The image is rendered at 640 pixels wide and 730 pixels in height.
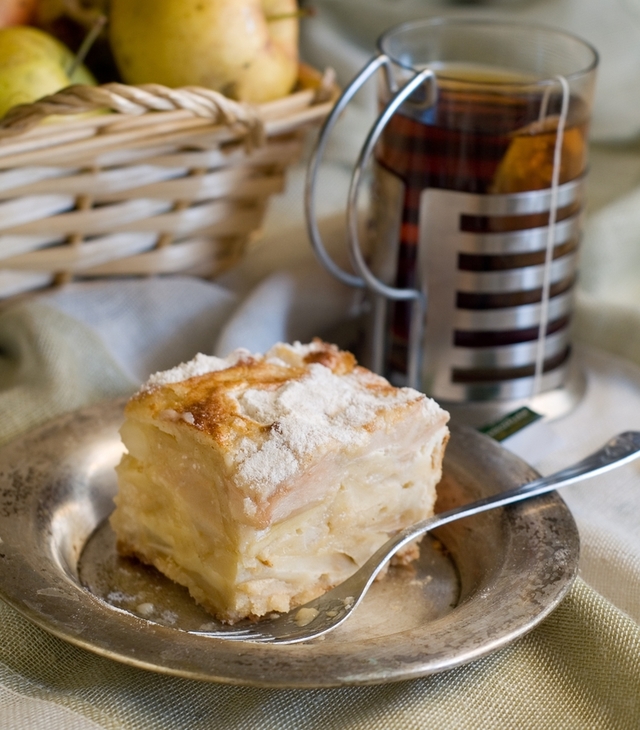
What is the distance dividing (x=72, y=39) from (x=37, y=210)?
312mm

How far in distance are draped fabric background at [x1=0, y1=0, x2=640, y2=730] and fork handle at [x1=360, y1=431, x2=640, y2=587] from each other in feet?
0.26

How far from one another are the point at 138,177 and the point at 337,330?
0.40 metres

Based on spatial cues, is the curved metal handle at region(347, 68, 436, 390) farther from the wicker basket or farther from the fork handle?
the fork handle

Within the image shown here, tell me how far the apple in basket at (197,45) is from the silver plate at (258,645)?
1.70 ft

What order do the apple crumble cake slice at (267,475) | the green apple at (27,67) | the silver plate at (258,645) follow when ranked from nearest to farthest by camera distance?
the silver plate at (258,645) → the apple crumble cake slice at (267,475) → the green apple at (27,67)

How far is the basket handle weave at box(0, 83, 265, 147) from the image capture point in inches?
44.3

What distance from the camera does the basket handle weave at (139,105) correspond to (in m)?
1.13

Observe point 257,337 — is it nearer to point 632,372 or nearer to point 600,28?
point 632,372

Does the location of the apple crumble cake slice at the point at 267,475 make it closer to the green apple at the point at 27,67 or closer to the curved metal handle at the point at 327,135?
the curved metal handle at the point at 327,135

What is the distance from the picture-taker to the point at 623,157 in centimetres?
200

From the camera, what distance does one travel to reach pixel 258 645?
77 cm

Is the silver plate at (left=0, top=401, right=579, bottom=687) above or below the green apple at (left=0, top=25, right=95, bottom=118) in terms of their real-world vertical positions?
below

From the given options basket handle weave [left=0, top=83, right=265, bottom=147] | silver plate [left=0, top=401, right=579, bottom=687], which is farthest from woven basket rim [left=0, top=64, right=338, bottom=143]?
silver plate [left=0, top=401, right=579, bottom=687]

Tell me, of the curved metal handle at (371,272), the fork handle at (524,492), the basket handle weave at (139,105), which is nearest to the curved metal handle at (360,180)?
the curved metal handle at (371,272)
